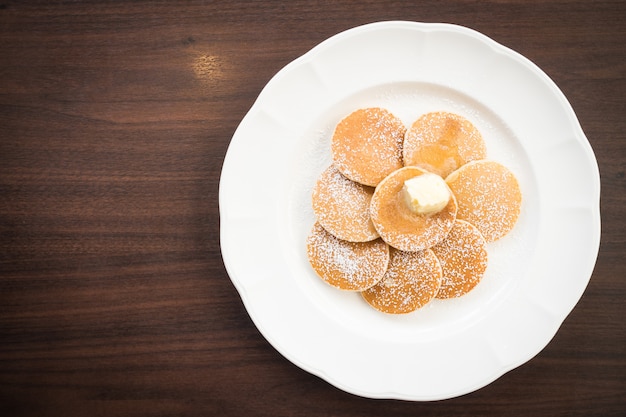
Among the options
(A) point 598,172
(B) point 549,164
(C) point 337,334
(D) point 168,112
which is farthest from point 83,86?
(A) point 598,172

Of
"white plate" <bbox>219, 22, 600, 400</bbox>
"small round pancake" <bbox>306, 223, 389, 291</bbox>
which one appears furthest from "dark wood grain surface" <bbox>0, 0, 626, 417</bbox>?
"small round pancake" <bbox>306, 223, 389, 291</bbox>

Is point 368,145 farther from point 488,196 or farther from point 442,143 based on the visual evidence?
point 488,196

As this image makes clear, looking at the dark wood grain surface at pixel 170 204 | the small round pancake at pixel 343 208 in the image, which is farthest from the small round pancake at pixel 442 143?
the dark wood grain surface at pixel 170 204

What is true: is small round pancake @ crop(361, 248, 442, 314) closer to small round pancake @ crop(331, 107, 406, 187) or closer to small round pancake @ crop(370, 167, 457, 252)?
small round pancake @ crop(370, 167, 457, 252)

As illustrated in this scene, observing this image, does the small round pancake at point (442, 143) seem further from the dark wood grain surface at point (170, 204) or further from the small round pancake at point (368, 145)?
the dark wood grain surface at point (170, 204)

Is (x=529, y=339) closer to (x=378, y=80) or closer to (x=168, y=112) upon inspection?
(x=378, y=80)

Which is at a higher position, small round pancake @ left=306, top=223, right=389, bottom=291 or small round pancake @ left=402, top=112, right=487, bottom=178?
small round pancake @ left=402, top=112, right=487, bottom=178

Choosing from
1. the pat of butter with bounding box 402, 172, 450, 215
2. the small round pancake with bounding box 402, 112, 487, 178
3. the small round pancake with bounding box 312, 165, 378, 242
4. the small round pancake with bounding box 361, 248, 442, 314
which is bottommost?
the small round pancake with bounding box 361, 248, 442, 314
